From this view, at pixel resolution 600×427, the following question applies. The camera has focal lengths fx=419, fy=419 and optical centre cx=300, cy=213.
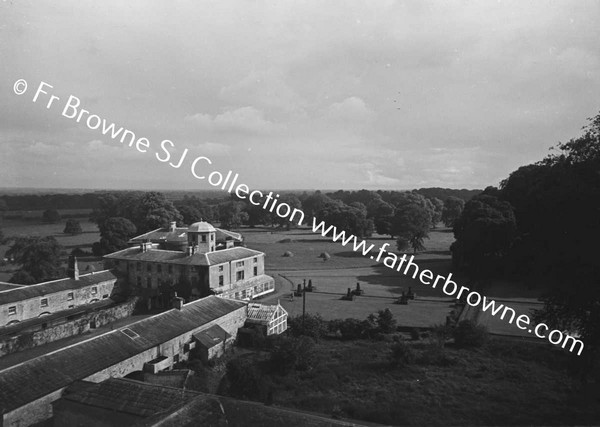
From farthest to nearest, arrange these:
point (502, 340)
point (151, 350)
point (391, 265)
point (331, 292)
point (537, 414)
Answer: point (391, 265) < point (331, 292) < point (502, 340) < point (151, 350) < point (537, 414)

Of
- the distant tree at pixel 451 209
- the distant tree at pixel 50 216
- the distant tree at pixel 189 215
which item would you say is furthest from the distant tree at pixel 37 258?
the distant tree at pixel 451 209

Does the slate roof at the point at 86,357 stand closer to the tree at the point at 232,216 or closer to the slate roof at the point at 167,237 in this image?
the slate roof at the point at 167,237

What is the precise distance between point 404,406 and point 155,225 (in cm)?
5642

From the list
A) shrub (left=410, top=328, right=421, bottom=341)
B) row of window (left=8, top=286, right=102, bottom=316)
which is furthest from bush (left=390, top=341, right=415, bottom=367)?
row of window (left=8, top=286, right=102, bottom=316)

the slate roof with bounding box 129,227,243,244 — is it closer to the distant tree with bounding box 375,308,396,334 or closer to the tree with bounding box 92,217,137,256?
the tree with bounding box 92,217,137,256

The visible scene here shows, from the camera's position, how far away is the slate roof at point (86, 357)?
17.6 metres

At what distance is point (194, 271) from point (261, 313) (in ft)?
33.9

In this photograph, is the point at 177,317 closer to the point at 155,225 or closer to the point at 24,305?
the point at 24,305

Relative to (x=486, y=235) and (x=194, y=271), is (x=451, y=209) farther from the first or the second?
(x=194, y=271)

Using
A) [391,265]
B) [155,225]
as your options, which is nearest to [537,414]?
[391,265]

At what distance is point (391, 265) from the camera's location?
205 feet

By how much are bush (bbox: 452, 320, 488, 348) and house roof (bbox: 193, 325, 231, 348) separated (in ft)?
53.5

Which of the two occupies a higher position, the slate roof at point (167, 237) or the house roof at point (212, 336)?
the slate roof at point (167, 237)

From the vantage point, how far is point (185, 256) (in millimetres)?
41156
